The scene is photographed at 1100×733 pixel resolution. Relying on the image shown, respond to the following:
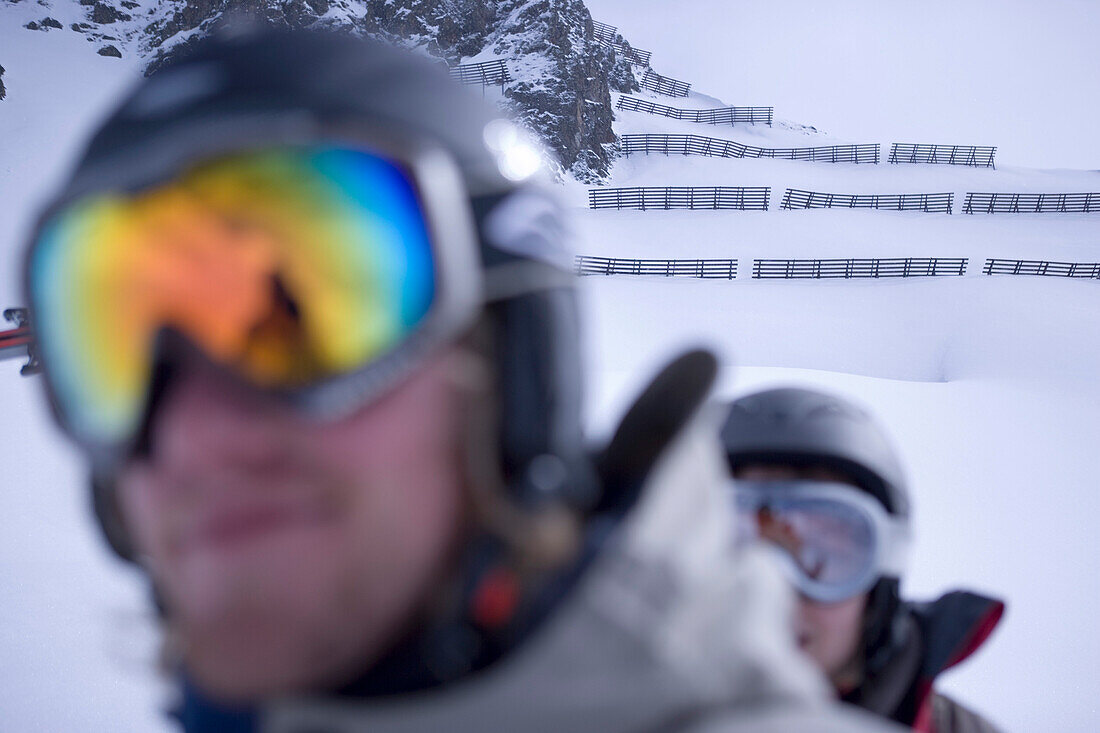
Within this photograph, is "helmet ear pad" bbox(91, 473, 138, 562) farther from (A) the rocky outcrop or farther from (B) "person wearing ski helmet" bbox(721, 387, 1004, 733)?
(A) the rocky outcrop

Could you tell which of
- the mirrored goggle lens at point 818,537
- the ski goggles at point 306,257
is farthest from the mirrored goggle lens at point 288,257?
the mirrored goggle lens at point 818,537

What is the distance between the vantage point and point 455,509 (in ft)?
2.87

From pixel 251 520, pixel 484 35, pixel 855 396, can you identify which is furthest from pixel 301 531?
pixel 484 35

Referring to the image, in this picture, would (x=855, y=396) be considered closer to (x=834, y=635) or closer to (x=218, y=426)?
(x=834, y=635)

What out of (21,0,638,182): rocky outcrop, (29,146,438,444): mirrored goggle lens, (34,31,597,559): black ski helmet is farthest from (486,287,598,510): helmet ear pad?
(21,0,638,182): rocky outcrop

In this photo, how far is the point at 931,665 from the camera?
2189 millimetres

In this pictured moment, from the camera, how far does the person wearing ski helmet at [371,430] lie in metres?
0.76

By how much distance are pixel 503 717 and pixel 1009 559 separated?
641cm

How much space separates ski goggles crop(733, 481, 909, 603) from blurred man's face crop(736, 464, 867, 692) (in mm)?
46

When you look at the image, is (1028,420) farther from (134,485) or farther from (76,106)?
(76,106)

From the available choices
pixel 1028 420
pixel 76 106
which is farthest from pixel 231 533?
pixel 76 106

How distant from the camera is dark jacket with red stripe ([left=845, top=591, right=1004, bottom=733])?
213cm

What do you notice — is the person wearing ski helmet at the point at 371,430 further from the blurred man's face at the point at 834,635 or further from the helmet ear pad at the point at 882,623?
the helmet ear pad at the point at 882,623

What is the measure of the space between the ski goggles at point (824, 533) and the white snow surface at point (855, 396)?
1.31 metres
